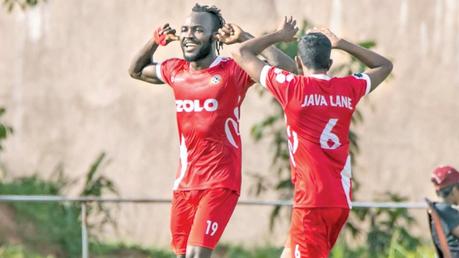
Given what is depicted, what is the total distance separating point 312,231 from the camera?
10250 mm

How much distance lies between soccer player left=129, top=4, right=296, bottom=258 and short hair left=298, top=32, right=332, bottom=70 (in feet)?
3.35

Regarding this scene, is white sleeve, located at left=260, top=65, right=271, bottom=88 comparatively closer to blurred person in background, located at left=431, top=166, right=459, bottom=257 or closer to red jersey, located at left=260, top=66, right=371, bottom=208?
red jersey, located at left=260, top=66, right=371, bottom=208

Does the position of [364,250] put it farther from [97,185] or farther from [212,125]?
[212,125]

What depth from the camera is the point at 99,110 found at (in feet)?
76.7

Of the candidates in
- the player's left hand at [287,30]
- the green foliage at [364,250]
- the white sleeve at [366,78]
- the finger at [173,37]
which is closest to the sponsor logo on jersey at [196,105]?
the finger at [173,37]

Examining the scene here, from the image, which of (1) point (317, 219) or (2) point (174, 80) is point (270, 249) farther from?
(1) point (317, 219)

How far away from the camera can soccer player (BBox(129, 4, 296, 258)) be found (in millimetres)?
11516

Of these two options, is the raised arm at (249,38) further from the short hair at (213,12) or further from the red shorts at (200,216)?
the red shorts at (200,216)

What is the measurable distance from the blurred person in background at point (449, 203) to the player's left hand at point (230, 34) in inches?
77.2

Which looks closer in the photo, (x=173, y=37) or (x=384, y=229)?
(x=173, y=37)

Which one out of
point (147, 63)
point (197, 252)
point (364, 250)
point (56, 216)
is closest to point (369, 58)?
point (197, 252)

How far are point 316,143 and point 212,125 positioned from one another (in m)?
1.37

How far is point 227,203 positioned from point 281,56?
1098 mm

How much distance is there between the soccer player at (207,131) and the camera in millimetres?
11516
